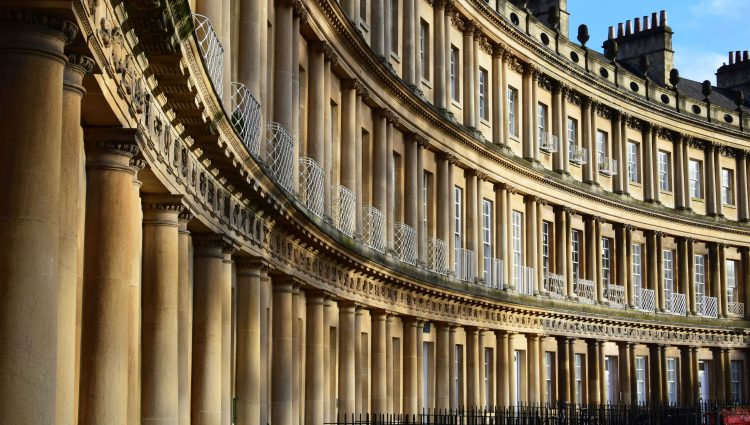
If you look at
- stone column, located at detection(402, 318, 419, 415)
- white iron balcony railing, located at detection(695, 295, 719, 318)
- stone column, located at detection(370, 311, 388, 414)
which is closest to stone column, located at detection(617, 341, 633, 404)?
white iron balcony railing, located at detection(695, 295, 719, 318)

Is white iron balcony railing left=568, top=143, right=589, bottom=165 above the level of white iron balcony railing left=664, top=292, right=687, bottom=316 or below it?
above

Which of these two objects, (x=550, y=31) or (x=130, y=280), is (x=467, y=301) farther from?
(x=130, y=280)

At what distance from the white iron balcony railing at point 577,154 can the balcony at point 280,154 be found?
23.6m

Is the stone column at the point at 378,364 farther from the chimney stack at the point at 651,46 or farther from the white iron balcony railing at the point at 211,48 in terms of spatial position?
the chimney stack at the point at 651,46

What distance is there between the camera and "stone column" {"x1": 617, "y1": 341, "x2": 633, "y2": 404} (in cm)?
4609

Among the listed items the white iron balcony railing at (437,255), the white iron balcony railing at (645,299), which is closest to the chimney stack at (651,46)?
the white iron balcony railing at (645,299)

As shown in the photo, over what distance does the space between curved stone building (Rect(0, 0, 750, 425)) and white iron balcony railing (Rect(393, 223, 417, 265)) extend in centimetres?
7

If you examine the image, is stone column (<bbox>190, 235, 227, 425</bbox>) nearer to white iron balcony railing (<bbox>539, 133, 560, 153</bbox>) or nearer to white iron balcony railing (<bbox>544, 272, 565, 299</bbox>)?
white iron balcony railing (<bbox>544, 272, 565, 299</bbox>)

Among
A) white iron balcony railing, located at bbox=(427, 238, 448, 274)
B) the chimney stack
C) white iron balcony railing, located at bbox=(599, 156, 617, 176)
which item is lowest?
white iron balcony railing, located at bbox=(427, 238, 448, 274)

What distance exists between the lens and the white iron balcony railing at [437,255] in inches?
1353

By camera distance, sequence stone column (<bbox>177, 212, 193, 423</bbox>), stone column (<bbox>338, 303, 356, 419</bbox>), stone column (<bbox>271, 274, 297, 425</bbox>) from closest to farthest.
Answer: stone column (<bbox>177, 212, 193, 423</bbox>)
stone column (<bbox>271, 274, 297, 425</bbox>)
stone column (<bbox>338, 303, 356, 419</bbox>)

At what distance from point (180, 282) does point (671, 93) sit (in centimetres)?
3760

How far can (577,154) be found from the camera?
45.4 meters

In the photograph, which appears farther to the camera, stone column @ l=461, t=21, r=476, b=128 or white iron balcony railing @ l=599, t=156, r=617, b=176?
white iron balcony railing @ l=599, t=156, r=617, b=176
